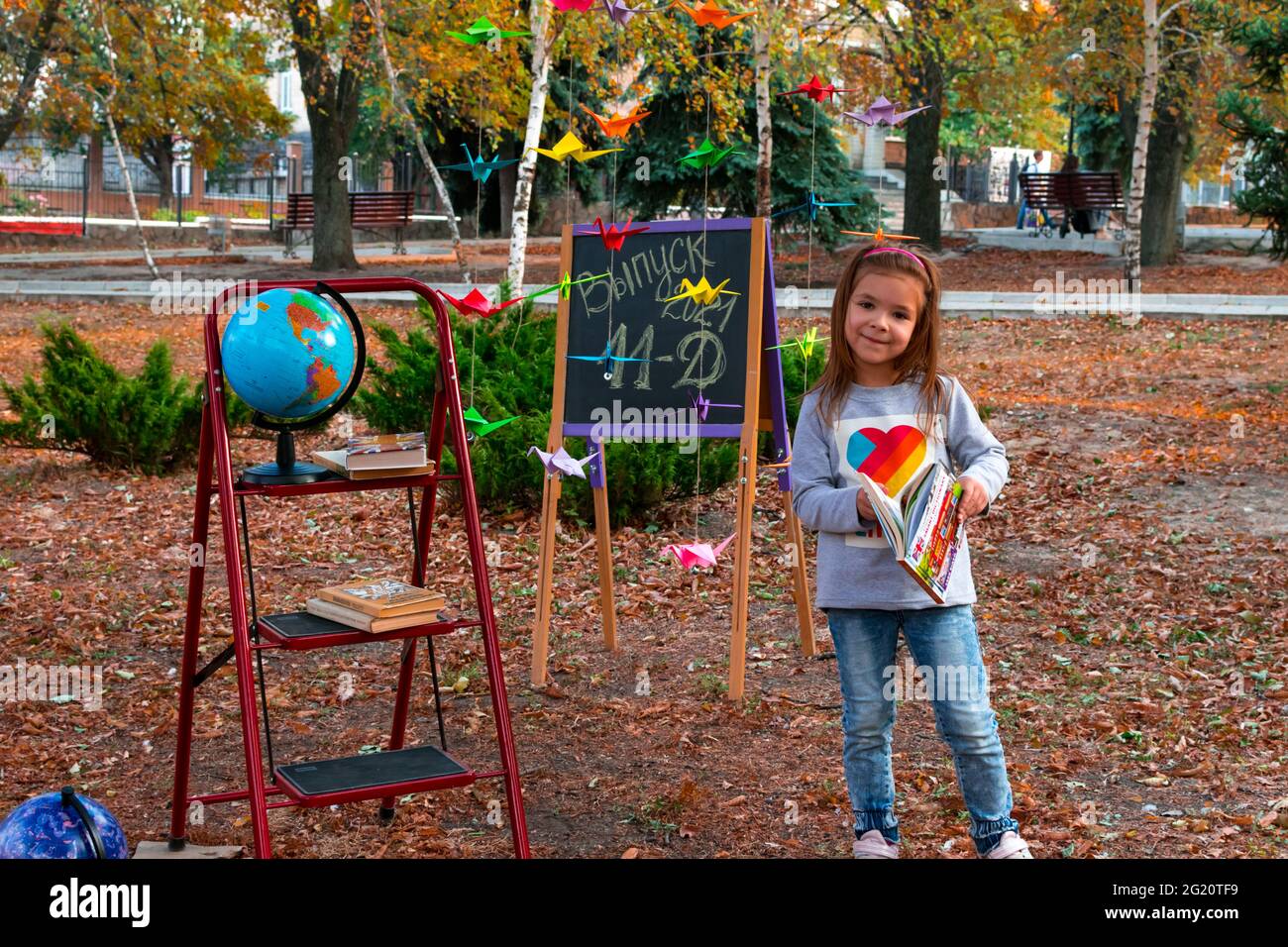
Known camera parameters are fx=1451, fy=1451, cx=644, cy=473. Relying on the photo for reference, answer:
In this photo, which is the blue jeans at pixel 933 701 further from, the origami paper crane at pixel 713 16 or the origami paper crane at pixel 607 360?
the origami paper crane at pixel 607 360

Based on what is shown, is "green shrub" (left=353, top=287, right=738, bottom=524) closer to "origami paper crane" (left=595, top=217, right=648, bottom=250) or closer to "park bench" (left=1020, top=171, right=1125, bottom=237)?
"origami paper crane" (left=595, top=217, right=648, bottom=250)

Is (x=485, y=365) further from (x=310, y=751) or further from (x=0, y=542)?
(x=310, y=751)

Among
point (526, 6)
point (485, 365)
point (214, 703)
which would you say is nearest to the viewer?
point (214, 703)

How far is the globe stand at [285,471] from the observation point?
11.5ft

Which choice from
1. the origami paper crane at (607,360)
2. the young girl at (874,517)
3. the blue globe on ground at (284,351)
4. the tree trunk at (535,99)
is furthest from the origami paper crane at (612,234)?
the tree trunk at (535,99)

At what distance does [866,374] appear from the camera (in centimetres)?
374

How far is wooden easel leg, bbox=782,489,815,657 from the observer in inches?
227

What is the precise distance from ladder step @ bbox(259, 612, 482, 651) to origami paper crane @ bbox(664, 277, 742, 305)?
2.03 meters

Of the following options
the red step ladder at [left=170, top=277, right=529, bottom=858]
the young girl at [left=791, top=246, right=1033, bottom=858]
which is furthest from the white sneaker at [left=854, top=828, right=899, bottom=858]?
the red step ladder at [left=170, top=277, right=529, bottom=858]

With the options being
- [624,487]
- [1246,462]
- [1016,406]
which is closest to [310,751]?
[624,487]

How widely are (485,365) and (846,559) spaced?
5732 mm

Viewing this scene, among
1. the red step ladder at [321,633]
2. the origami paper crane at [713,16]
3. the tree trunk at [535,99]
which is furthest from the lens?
the tree trunk at [535,99]

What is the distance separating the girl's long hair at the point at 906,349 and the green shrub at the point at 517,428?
3565 millimetres

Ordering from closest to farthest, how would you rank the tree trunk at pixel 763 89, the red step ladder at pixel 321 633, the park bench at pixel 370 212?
the red step ladder at pixel 321 633, the tree trunk at pixel 763 89, the park bench at pixel 370 212
